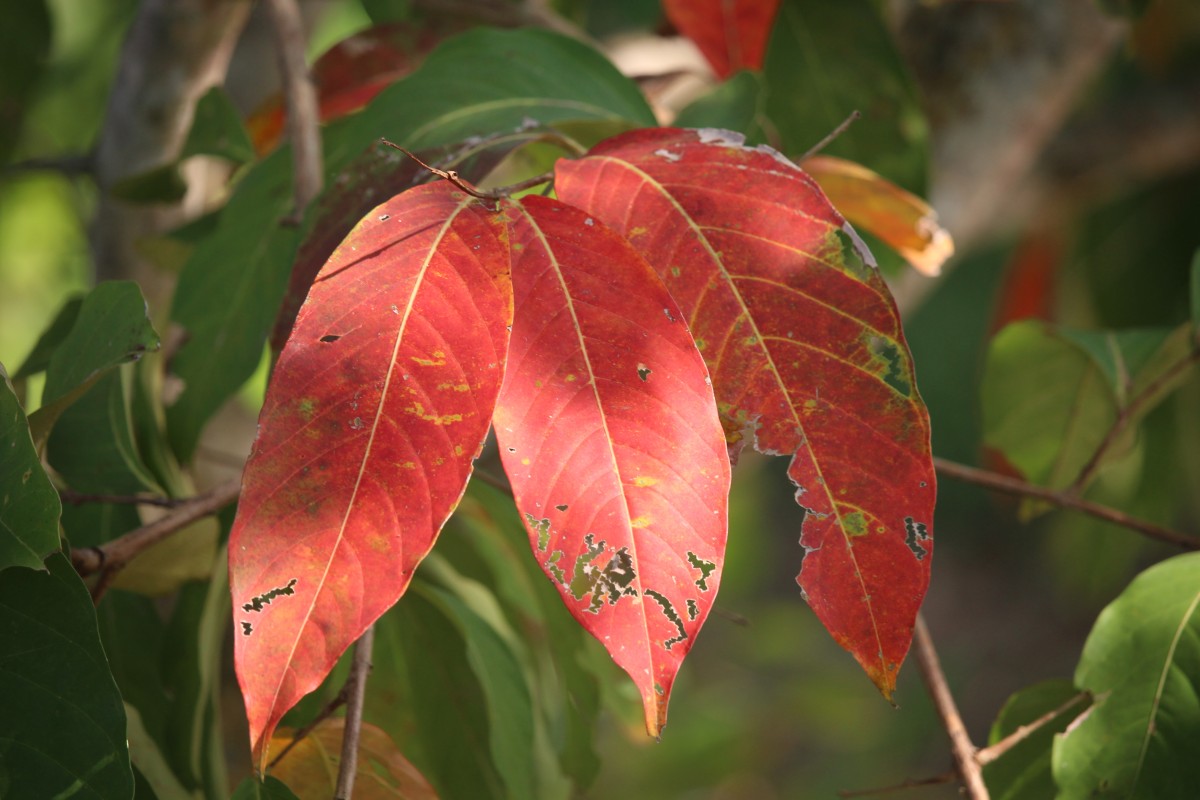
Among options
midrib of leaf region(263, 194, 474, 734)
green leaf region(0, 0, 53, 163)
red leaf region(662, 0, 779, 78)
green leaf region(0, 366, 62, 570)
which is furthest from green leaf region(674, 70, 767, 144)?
green leaf region(0, 0, 53, 163)

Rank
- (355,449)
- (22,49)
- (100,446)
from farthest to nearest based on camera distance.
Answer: (22,49)
(100,446)
(355,449)

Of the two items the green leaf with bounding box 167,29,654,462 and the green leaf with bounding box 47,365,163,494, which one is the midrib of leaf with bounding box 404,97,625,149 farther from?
the green leaf with bounding box 47,365,163,494

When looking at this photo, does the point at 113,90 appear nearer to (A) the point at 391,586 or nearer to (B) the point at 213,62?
(B) the point at 213,62

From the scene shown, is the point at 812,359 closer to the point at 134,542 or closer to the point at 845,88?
the point at 134,542

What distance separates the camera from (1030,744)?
0.56 m

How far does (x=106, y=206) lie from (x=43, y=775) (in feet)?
2.25

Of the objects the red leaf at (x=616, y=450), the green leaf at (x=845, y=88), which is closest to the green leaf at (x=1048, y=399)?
the green leaf at (x=845, y=88)

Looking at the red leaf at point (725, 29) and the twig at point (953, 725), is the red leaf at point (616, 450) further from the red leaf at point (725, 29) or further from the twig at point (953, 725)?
the red leaf at point (725, 29)

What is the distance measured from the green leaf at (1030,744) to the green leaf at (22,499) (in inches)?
18.3

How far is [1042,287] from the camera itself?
1.48 metres

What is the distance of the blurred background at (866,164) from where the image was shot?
35.3 inches

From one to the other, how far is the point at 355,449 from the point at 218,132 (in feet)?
1.72

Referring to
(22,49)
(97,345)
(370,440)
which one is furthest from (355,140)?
(22,49)

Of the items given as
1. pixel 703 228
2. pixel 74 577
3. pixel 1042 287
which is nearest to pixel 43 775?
pixel 74 577
